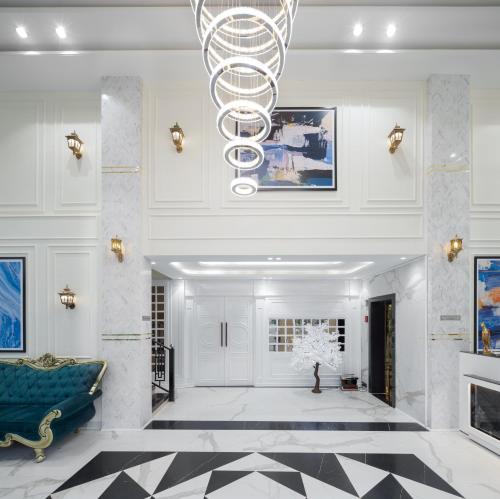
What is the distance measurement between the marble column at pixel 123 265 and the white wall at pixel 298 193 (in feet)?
0.69

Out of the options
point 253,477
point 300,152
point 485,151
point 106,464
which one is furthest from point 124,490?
point 485,151

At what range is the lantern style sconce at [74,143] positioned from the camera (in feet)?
18.8

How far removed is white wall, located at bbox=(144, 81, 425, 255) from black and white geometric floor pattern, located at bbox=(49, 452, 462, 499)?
2622 mm

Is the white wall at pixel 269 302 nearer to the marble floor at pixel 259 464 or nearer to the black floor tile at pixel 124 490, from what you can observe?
the marble floor at pixel 259 464

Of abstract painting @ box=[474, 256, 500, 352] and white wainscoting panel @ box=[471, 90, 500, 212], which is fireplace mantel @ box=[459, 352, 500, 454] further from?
white wainscoting panel @ box=[471, 90, 500, 212]

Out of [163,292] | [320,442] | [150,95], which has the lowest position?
[320,442]

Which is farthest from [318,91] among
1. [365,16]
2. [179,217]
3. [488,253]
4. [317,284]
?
[317,284]

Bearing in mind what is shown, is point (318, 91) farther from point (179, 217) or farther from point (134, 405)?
point (134, 405)

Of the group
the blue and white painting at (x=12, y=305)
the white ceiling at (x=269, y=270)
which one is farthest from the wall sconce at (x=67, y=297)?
the white ceiling at (x=269, y=270)

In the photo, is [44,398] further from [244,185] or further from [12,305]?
[244,185]

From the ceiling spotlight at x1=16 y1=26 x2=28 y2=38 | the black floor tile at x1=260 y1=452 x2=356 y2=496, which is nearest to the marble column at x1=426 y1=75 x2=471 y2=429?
the black floor tile at x1=260 y1=452 x2=356 y2=496

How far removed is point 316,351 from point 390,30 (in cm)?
575

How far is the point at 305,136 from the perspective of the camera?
19.0 feet

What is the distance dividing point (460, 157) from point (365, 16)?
2356 millimetres
